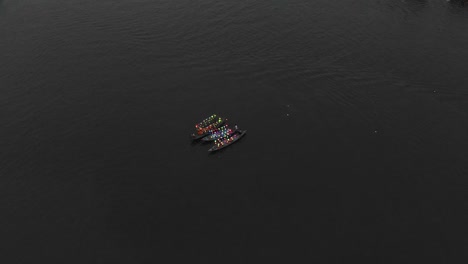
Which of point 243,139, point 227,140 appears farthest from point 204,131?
point 243,139

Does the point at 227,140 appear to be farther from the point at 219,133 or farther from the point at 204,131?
the point at 204,131

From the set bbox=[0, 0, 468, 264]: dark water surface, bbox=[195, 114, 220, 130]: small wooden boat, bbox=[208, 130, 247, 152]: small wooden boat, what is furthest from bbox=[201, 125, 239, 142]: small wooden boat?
bbox=[0, 0, 468, 264]: dark water surface

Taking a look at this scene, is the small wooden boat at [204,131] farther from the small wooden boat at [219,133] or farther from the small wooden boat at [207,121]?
the small wooden boat at [207,121]

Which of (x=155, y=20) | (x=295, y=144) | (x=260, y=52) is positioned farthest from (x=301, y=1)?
(x=295, y=144)

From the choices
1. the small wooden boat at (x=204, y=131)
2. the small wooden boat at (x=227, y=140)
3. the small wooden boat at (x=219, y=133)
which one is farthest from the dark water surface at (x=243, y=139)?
the small wooden boat at (x=219, y=133)

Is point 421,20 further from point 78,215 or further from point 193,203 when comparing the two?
point 78,215

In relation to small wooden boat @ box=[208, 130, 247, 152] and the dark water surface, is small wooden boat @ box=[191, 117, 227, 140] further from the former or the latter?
small wooden boat @ box=[208, 130, 247, 152]

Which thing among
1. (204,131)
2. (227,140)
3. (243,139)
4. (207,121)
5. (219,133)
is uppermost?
(207,121)
